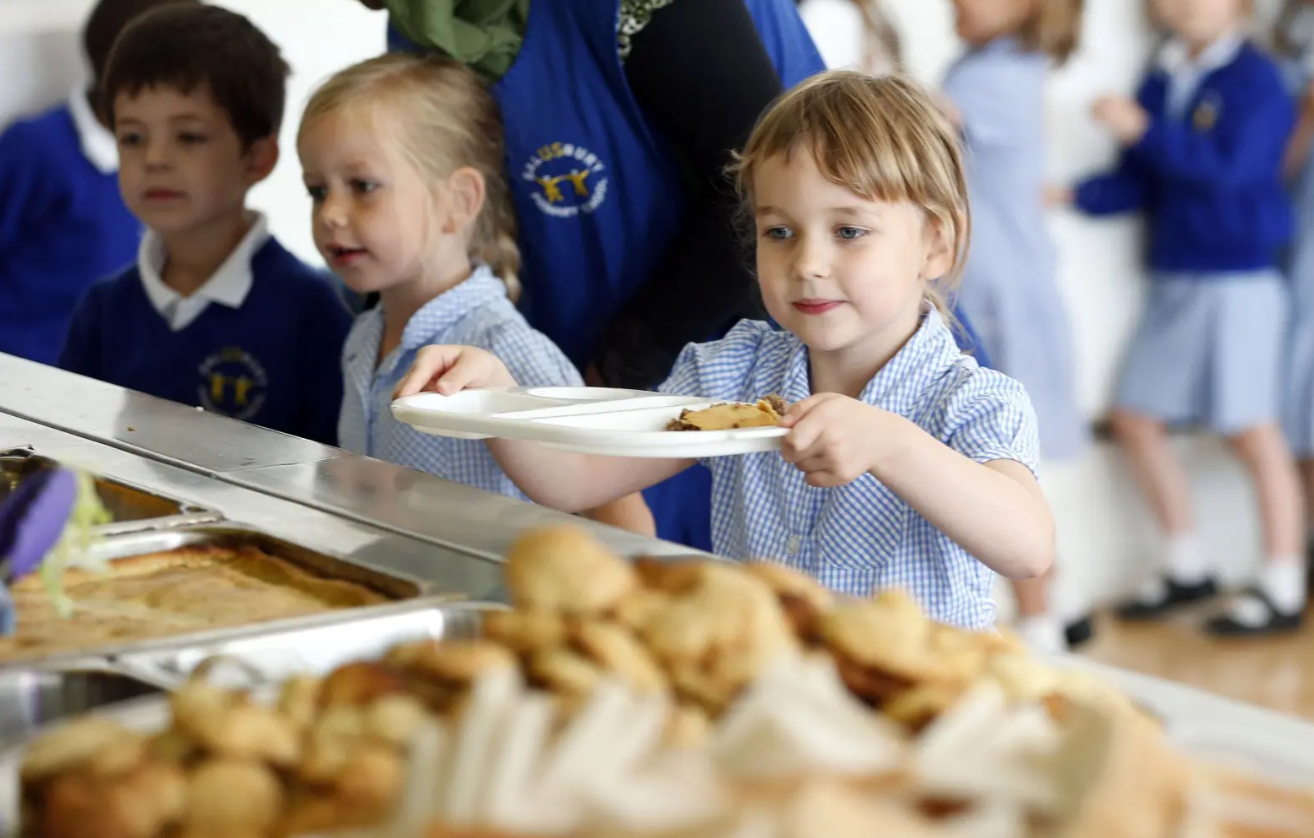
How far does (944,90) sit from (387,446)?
7.92ft

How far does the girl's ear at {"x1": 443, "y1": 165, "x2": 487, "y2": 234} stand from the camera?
1.98m

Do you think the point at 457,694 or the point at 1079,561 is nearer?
the point at 457,694

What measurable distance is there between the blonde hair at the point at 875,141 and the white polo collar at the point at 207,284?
967 millimetres

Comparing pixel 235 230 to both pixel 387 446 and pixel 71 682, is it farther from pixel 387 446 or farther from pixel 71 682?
pixel 71 682

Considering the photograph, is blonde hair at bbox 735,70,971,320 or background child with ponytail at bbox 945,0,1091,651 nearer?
blonde hair at bbox 735,70,971,320

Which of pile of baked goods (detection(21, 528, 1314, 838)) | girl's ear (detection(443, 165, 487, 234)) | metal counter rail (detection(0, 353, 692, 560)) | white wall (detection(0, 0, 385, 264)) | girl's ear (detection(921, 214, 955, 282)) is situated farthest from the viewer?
white wall (detection(0, 0, 385, 264))

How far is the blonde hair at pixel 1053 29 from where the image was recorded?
3852 millimetres

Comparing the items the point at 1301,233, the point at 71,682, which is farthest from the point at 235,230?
the point at 1301,233

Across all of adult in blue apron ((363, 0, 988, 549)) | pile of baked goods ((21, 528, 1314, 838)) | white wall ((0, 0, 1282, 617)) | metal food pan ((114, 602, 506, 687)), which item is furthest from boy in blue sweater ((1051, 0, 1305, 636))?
pile of baked goods ((21, 528, 1314, 838))

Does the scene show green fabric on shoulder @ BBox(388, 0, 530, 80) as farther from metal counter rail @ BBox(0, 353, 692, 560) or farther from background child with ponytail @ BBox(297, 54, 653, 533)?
metal counter rail @ BBox(0, 353, 692, 560)

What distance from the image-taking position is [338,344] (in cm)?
225

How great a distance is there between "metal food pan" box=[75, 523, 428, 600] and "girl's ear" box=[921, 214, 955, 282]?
76cm

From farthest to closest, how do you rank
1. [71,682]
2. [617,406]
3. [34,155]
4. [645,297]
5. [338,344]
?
[34,155] < [338,344] < [645,297] < [617,406] < [71,682]

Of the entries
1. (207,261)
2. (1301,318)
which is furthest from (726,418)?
(1301,318)
